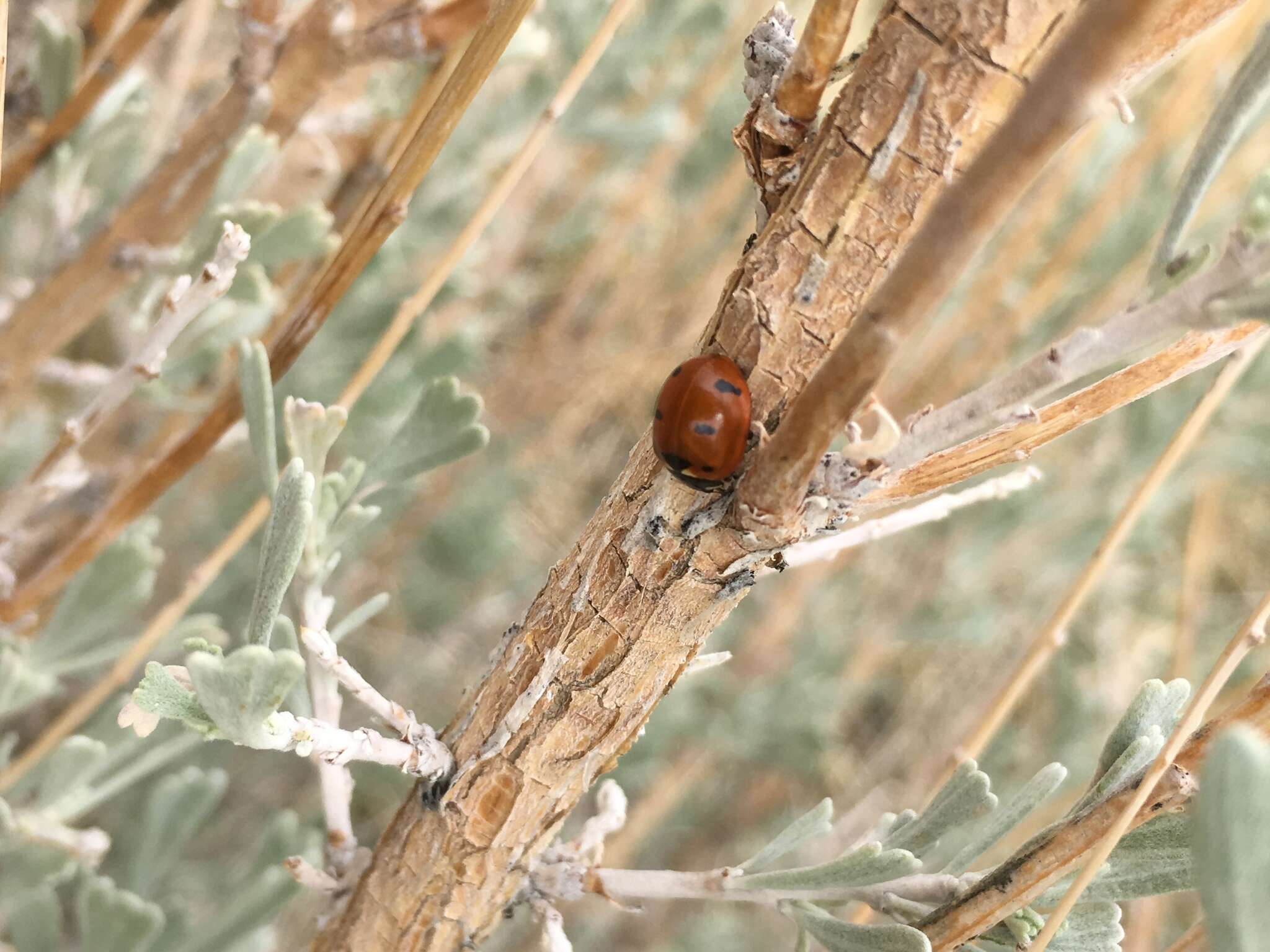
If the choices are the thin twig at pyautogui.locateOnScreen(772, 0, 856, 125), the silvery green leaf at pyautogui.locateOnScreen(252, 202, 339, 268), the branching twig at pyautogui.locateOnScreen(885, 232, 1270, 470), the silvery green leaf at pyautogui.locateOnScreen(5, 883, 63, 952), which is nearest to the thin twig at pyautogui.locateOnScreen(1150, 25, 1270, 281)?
the branching twig at pyautogui.locateOnScreen(885, 232, 1270, 470)

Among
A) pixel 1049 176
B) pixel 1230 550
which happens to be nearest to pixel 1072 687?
pixel 1230 550

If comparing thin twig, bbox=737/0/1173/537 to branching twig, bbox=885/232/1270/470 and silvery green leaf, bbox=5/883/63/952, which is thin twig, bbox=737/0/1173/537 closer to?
branching twig, bbox=885/232/1270/470

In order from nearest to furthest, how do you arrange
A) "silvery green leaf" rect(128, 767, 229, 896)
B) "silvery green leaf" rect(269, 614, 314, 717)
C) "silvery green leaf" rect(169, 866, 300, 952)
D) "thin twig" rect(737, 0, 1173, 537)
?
"thin twig" rect(737, 0, 1173, 537) → "silvery green leaf" rect(269, 614, 314, 717) → "silvery green leaf" rect(169, 866, 300, 952) → "silvery green leaf" rect(128, 767, 229, 896)

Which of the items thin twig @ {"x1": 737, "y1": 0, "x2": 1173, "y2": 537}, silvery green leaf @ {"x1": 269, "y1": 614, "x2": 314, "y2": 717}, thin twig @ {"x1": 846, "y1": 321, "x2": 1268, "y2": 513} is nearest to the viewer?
thin twig @ {"x1": 737, "y1": 0, "x2": 1173, "y2": 537}

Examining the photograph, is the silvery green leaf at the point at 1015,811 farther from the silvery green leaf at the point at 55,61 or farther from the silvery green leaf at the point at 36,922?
A: the silvery green leaf at the point at 55,61

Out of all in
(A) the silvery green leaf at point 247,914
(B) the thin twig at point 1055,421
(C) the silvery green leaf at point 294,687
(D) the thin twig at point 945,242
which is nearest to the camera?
(D) the thin twig at point 945,242

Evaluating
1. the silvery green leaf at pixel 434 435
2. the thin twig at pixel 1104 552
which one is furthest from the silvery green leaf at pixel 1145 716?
the silvery green leaf at pixel 434 435

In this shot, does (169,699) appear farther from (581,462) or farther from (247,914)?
(581,462)
